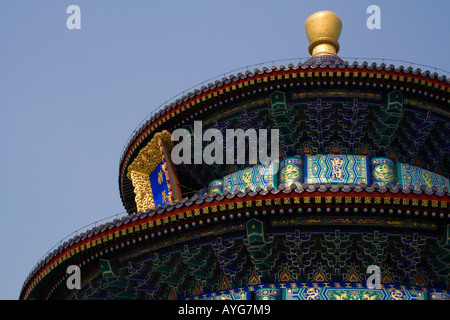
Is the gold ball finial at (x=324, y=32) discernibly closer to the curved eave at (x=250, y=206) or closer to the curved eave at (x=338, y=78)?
the curved eave at (x=338, y=78)

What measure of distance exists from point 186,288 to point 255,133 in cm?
442

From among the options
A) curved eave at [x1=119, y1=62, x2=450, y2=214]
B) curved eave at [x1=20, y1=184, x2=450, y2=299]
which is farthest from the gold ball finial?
curved eave at [x1=20, y1=184, x2=450, y2=299]

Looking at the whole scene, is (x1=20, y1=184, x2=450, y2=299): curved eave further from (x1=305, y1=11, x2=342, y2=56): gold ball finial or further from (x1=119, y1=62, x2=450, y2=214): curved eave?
(x1=305, y1=11, x2=342, y2=56): gold ball finial

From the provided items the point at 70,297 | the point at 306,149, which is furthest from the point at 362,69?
the point at 70,297

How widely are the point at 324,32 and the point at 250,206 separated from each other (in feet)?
30.6

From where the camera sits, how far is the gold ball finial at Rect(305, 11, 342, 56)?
2075 cm

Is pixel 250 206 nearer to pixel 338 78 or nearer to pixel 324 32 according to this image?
pixel 338 78

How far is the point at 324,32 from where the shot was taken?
2081 centimetres

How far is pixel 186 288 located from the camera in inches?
577

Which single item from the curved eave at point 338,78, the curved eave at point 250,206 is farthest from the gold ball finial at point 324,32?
the curved eave at point 250,206

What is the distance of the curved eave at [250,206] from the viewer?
12.7 m

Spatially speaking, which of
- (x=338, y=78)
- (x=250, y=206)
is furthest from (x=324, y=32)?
(x=250, y=206)

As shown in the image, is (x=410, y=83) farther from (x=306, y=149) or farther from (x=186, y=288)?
(x=186, y=288)

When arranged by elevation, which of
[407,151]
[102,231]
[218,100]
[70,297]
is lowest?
[70,297]
